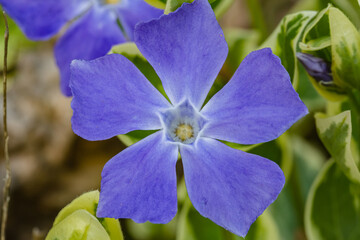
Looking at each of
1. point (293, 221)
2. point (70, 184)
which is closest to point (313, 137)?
point (293, 221)

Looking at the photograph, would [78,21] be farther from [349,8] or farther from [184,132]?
[349,8]

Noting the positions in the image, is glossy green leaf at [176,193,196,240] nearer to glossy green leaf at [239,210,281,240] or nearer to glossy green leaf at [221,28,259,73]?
glossy green leaf at [239,210,281,240]

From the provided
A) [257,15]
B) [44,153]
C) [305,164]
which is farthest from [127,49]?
[44,153]

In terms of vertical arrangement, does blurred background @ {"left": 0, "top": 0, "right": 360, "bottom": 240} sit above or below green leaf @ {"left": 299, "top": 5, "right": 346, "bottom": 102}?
below

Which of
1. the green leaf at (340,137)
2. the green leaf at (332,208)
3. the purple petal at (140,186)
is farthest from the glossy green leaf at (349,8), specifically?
the purple petal at (140,186)

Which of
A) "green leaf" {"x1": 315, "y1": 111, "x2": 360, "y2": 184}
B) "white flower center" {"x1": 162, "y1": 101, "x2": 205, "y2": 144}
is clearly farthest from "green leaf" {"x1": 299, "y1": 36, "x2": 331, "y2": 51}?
"white flower center" {"x1": 162, "y1": 101, "x2": 205, "y2": 144}

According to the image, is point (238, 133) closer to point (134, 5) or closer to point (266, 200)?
point (266, 200)
